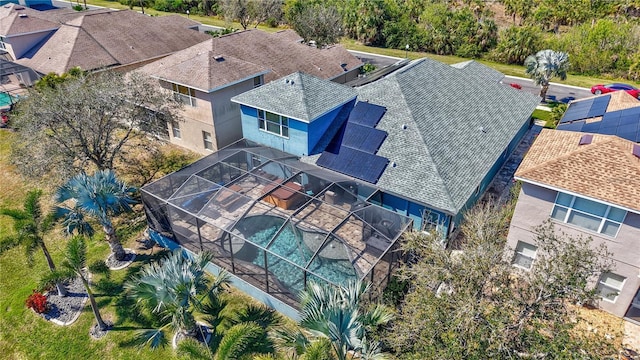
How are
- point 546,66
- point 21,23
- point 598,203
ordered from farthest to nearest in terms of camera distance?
point 21,23 → point 546,66 → point 598,203

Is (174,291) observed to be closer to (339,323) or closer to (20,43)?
(339,323)

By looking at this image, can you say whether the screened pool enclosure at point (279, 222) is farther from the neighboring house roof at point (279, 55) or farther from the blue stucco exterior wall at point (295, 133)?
the neighboring house roof at point (279, 55)

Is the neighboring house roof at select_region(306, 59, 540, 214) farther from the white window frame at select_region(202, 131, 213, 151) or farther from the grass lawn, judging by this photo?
the grass lawn

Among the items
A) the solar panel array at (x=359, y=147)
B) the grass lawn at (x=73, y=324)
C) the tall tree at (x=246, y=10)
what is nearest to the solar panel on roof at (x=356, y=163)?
the solar panel array at (x=359, y=147)

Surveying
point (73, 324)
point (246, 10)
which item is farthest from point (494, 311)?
point (246, 10)

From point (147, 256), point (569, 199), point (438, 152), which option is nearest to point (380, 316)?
point (569, 199)

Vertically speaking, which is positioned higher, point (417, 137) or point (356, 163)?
point (417, 137)
